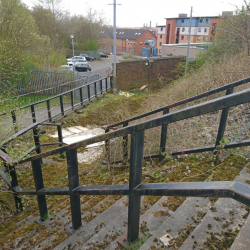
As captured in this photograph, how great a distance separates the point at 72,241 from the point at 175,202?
43.1 inches

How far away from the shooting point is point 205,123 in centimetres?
382

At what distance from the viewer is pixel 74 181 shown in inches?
79.7

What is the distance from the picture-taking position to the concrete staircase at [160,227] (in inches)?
66.5

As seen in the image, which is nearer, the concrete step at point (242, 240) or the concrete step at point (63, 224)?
the concrete step at point (242, 240)

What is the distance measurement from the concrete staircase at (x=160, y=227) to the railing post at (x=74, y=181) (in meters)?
0.10

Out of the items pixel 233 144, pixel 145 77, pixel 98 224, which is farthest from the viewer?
pixel 145 77

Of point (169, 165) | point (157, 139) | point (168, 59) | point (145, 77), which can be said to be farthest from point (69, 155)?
point (168, 59)

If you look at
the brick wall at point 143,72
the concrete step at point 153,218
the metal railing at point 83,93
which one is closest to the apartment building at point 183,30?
the brick wall at point 143,72

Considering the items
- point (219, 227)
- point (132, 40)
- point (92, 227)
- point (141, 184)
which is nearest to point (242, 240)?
point (219, 227)

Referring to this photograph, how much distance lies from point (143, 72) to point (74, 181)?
16.7 meters

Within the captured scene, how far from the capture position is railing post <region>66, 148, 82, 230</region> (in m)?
1.92

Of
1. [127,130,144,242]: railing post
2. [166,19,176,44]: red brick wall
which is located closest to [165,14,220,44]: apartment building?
[166,19,176,44]: red brick wall

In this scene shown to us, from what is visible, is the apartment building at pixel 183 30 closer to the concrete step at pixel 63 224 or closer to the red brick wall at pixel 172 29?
the red brick wall at pixel 172 29

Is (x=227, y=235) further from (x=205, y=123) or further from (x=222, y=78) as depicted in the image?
(x=222, y=78)
